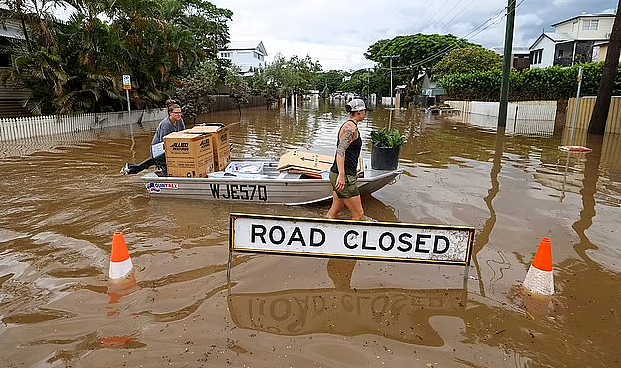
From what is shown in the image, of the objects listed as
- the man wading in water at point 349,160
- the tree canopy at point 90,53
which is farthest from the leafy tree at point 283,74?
the man wading in water at point 349,160

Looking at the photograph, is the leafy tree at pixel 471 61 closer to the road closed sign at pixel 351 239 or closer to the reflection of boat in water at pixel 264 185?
the reflection of boat in water at pixel 264 185

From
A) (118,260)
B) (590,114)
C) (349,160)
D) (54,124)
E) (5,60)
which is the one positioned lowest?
(118,260)

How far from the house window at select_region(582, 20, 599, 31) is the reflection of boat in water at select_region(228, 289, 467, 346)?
71.7 metres

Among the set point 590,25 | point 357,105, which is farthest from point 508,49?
point 590,25

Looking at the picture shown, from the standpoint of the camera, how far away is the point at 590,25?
195 ft

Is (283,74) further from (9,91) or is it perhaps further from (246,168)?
(246,168)

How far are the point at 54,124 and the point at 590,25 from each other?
6979cm

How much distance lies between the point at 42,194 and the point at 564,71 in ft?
93.3

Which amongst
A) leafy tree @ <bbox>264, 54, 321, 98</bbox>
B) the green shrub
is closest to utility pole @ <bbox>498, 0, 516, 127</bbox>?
the green shrub

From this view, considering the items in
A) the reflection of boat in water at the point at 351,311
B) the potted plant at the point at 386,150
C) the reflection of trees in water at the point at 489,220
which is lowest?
the reflection of boat in water at the point at 351,311

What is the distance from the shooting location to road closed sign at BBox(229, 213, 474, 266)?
372 cm

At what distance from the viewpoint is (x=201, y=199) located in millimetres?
6926

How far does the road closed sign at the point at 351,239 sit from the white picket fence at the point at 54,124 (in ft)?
39.0

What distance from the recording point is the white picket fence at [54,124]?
14.2m
